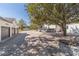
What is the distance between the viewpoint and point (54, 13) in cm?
346

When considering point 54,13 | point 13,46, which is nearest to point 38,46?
point 13,46

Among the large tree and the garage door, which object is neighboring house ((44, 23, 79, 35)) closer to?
the large tree

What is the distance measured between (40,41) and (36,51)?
23 cm

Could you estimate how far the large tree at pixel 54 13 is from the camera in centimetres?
337

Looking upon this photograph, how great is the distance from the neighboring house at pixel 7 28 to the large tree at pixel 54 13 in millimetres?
427

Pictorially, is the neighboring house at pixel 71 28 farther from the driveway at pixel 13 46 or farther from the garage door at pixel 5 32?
the garage door at pixel 5 32

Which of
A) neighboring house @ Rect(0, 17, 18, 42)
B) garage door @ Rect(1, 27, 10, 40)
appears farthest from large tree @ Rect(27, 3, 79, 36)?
garage door @ Rect(1, 27, 10, 40)

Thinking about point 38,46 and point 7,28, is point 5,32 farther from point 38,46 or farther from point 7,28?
point 38,46

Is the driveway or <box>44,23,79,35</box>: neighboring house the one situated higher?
<box>44,23,79,35</box>: neighboring house

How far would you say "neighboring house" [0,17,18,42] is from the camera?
11.3ft

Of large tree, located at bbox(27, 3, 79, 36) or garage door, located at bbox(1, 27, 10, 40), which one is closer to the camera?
large tree, located at bbox(27, 3, 79, 36)

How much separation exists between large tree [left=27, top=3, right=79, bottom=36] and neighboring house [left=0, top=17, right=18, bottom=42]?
0.43 meters

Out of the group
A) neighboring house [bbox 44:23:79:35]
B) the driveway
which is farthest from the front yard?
neighboring house [bbox 44:23:79:35]

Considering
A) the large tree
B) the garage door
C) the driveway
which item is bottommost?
the driveway
